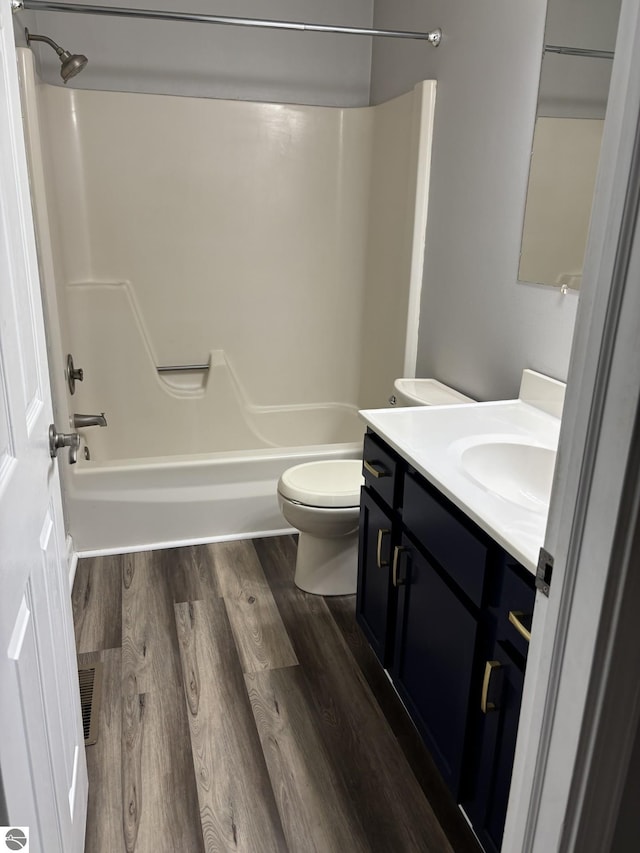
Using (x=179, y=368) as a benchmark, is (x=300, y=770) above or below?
below

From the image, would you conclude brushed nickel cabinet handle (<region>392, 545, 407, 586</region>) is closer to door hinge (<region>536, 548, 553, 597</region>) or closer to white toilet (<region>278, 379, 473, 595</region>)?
white toilet (<region>278, 379, 473, 595</region>)

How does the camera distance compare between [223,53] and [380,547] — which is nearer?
[380,547]

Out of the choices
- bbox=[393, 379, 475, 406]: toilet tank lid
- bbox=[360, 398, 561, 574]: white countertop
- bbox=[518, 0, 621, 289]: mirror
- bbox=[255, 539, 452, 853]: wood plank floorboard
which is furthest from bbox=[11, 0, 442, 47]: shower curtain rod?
bbox=[255, 539, 452, 853]: wood plank floorboard

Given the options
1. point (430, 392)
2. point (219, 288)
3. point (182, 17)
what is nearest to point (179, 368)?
point (219, 288)

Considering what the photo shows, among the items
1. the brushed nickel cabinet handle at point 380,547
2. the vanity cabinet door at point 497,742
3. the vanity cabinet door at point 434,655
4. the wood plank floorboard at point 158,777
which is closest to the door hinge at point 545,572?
the vanity cabinet door at point 497,742

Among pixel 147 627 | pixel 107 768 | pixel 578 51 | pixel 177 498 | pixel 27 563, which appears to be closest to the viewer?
pixel 27 563

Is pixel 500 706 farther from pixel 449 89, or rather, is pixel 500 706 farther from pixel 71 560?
pixel 449 89

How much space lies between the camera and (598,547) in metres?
0.74

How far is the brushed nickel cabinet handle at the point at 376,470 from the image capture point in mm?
1828

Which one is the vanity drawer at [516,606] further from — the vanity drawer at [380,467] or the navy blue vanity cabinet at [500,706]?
the vanity drawer at [380,467]

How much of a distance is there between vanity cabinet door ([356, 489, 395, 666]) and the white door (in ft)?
2.82

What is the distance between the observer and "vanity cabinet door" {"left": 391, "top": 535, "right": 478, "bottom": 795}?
1.43 m

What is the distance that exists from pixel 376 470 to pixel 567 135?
1.10 m

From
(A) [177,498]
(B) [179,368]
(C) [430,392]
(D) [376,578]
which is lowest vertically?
(A) [177,498]
